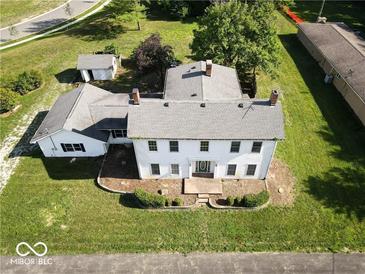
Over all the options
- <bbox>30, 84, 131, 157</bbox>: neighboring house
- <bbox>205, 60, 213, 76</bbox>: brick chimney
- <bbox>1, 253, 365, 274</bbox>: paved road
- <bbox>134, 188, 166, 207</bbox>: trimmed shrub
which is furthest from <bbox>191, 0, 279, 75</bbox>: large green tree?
<bbox>1, 253, 365, 274</bbox>: paved road

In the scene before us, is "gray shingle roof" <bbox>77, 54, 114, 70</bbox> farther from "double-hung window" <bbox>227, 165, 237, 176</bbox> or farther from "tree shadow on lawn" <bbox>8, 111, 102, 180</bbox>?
"double-hung window" <bbox>227, 165, 237, 176</bbox>

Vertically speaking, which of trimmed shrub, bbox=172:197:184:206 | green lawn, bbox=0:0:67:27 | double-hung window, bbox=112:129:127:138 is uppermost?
green lawn, bbox=0:0:67:27

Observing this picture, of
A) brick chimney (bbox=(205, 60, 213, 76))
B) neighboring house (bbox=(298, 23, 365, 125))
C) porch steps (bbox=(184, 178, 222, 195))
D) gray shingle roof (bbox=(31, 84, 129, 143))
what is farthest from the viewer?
neighboring house (bbox=(298, 23, 365, 125))

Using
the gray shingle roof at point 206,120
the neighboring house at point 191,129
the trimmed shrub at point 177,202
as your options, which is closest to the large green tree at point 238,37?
the neighboring house at point 191,129

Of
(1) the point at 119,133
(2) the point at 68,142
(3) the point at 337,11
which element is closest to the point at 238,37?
(1) the point at 119,133

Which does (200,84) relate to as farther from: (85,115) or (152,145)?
(85,115)

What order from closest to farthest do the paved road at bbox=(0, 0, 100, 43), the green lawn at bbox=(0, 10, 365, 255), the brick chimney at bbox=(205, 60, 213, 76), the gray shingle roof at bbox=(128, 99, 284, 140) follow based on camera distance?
the green lawn at bbox=(0, 10, 365, 255) < the gray shingle roof at bbox=(128, 99, 284, 140) < the brick chimney at bbox=(205, 60, 213, 76) < the paved road at bbox=(0, 0, 100, 43)
